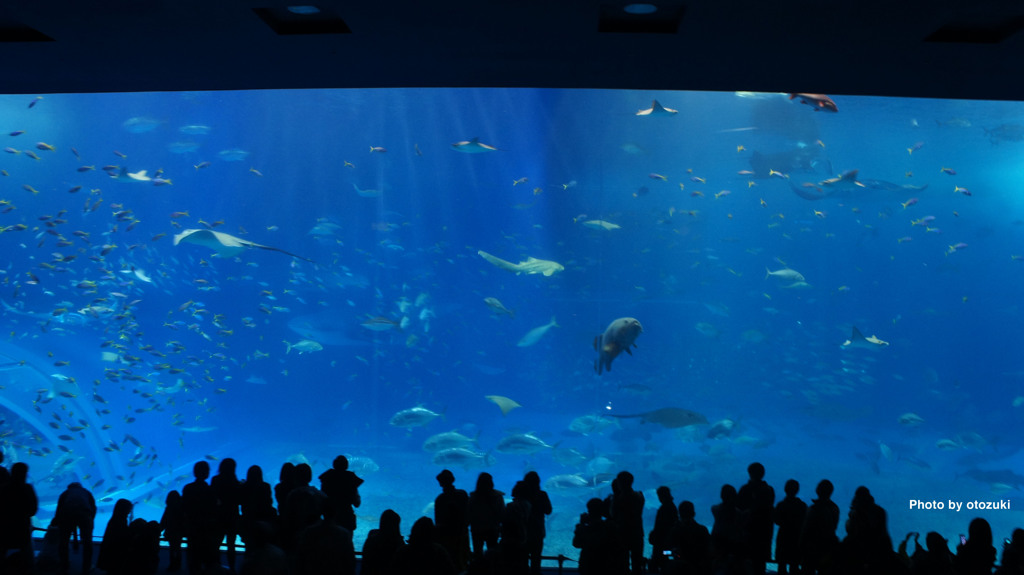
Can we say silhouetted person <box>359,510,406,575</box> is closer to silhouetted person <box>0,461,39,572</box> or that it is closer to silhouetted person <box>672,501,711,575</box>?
silhouetted person <box>672,501,711,575</box>

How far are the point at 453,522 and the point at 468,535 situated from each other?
493 millimetres

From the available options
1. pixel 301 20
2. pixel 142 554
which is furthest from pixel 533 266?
pixel 142 554

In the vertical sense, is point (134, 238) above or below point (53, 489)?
above

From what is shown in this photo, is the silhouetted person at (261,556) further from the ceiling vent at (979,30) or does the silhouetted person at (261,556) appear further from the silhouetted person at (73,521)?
the ceiling vent at (979,30)

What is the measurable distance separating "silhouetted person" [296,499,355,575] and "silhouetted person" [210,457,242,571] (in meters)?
1.53

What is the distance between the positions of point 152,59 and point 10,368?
18.4 m

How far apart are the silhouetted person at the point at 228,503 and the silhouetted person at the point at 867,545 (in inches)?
154

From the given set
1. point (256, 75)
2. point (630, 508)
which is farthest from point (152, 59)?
point (630, 508)

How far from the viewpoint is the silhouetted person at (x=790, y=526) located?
4.12 m

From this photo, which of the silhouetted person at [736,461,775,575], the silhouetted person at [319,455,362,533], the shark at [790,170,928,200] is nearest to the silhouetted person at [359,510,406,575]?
the silhouetted person at [319,455,362,533]

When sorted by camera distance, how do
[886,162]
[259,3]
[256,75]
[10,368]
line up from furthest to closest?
[886,162] → [10,368] → [256,75] → [259,3]

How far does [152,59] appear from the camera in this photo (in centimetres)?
455

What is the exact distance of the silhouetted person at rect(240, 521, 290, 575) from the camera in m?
2.79

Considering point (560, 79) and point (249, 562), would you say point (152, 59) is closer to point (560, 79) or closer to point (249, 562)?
point (560, 79)
